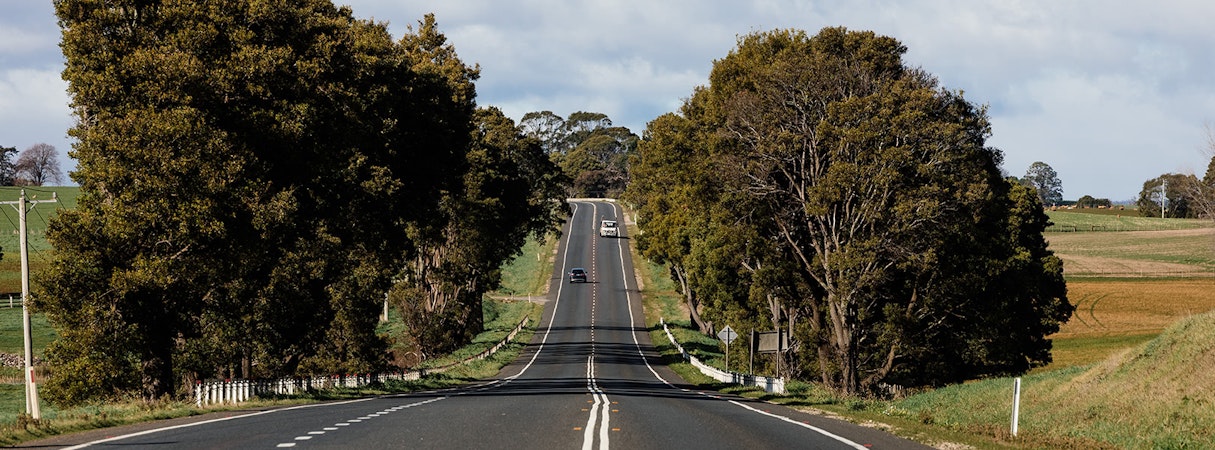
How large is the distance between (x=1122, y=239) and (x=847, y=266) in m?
123

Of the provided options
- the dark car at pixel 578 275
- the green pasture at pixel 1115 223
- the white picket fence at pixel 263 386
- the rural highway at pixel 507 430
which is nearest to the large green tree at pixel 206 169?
the white picket fence at pixel 263 386

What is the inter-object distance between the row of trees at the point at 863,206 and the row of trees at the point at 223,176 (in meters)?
10.7

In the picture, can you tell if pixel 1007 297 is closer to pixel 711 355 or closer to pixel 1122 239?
pixel 711 355

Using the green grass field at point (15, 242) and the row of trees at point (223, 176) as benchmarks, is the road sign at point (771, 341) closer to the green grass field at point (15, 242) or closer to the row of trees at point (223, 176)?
the row of trees at point (223, 176)

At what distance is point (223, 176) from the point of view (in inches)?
1015

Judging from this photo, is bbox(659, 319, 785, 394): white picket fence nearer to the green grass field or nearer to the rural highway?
the rural highway

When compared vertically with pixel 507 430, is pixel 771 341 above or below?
below

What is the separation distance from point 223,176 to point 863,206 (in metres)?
21.4

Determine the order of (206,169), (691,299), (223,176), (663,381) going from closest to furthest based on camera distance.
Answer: (206,169) → (223,176) → (663,381) → (691,299)

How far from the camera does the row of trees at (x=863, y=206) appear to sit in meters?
36.6

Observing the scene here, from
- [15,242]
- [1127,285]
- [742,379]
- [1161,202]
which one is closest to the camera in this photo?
[742,379]

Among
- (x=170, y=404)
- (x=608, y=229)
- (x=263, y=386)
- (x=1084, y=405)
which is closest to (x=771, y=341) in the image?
(x=263, y=386)

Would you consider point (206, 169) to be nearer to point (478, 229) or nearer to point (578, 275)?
point (478, 229)

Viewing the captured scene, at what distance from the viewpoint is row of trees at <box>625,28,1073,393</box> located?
3659 centimetres
